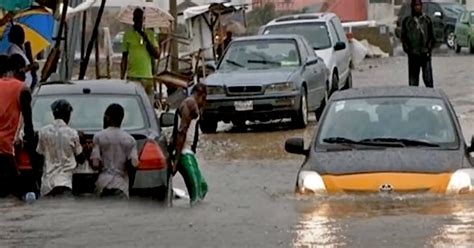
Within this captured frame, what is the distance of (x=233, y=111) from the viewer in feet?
74.7

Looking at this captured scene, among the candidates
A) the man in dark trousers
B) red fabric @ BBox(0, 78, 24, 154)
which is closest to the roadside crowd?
red fabric @ BBox(0, 78, 24, 154)

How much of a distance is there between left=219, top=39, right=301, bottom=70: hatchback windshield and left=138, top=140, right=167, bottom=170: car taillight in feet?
38.0

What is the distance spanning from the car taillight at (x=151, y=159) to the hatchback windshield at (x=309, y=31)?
15.8 m

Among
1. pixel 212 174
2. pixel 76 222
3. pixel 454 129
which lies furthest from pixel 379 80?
pixel 76 222

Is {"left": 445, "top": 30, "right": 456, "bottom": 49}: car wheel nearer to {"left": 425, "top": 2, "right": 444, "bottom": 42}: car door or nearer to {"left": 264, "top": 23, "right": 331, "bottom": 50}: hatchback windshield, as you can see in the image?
{"left": 425, "top": 2, "right": 444, "bottom": 42}: car door

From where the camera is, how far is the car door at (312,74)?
938 inches

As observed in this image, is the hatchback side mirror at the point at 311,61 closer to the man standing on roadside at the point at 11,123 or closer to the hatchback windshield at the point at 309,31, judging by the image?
the hatchback windshield at the point at 309,31

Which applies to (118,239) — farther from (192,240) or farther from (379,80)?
(379,80)

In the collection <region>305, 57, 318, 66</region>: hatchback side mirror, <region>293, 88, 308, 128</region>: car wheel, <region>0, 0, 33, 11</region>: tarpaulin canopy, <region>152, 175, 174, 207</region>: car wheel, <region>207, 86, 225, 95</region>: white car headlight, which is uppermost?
<region>0, 0, 33, 11</region>: tarpaulin canopy

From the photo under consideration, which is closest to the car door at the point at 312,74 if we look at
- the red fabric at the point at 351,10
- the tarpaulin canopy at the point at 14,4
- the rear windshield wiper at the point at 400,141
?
the tarpaulin canopy at the point at 14,4

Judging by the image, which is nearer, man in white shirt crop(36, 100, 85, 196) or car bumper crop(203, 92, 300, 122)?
man in white shirt crop(36, 100, 85, 196)

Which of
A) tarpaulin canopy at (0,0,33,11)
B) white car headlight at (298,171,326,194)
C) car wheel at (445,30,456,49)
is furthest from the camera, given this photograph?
car wheel at (445,30,456,49)

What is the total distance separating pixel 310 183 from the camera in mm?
12016

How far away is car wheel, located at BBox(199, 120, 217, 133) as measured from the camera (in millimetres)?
23156
